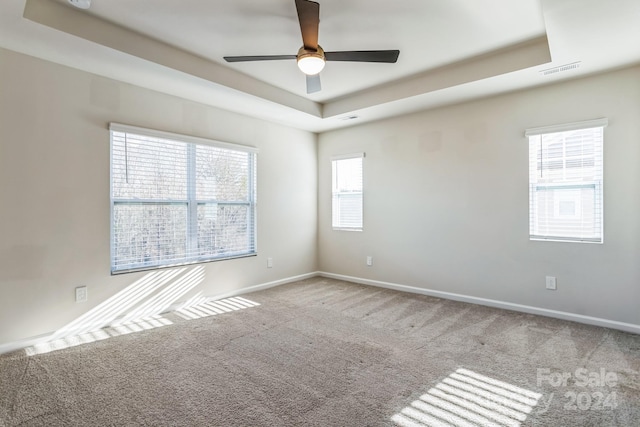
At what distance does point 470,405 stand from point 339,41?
3.00 meters

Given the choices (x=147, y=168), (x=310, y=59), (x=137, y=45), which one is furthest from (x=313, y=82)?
(x=147, y=168)

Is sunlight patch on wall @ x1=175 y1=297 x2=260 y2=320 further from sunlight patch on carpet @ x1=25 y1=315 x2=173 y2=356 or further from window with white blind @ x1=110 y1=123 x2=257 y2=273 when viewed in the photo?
window with white blind @ x1=110 y1=123 x2=257 y2=273

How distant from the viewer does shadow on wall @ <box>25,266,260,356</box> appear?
10.1 feet

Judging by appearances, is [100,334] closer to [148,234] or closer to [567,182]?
[148,234]

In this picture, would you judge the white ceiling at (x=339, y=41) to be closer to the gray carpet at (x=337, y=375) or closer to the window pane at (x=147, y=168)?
the window pane at (x=147, y=168)

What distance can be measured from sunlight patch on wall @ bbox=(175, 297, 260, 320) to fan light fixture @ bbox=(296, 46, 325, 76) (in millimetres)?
2806

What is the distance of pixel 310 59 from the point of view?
7.93ft

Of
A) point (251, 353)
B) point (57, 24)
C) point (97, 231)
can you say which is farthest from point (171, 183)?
point (251, 353)

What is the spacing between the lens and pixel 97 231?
10.6 feet

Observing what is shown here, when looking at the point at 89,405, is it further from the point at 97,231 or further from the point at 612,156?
the point at 612,156

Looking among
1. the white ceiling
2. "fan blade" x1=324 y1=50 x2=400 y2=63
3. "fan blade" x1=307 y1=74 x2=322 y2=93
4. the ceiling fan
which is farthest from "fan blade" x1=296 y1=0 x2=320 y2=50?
"fan blade" x1=307 y1=74 x2=322 y2=93

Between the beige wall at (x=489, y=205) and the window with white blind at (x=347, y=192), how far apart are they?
0.45 ft

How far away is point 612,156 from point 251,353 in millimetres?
3850

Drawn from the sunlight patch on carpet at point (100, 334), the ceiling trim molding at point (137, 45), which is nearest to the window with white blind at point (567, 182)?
the ceiling trim molding at point (137, 45)
